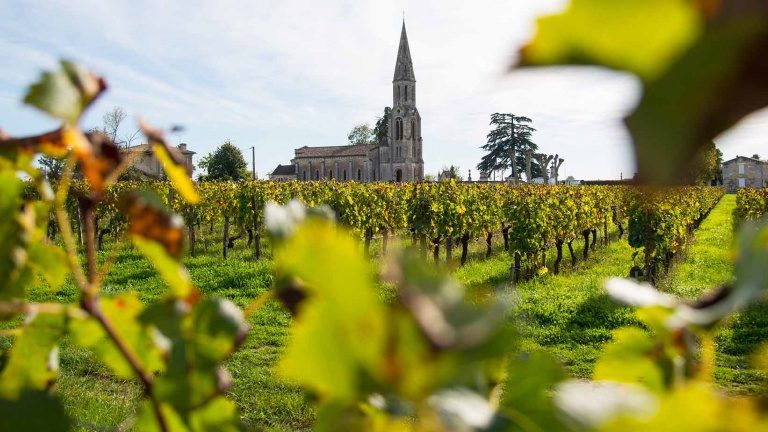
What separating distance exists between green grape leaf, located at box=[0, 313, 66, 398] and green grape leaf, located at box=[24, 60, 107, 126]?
0.62ft

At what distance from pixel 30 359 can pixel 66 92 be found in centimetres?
24

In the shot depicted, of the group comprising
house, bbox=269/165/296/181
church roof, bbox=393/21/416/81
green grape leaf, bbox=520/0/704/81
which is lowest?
green grape leaf, bbox=520/0/704/81

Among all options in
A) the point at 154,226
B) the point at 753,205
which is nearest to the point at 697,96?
the point at 154,226

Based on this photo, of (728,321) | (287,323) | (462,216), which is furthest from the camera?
(462,216)

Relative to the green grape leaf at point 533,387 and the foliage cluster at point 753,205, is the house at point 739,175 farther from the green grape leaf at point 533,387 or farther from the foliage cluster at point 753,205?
the green grape leaf at point 533,387

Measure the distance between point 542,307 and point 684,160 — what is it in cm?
877

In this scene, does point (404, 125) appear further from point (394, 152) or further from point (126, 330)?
point (126, 330)

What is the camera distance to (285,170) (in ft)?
250

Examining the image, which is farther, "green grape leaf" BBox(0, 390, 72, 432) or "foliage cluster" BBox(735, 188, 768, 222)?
"foliage cluster" BBox(735, 188, 768, 222)

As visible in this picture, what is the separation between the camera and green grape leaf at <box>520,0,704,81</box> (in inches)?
8.1

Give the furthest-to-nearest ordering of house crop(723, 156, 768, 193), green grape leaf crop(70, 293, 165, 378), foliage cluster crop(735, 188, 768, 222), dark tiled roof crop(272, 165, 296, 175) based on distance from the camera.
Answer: dark tiled roof crop(272, 165, 296, 175)
house crop(723, 156, 768, 193)
foliage cluster crop(735, 188, 768, 222)
green grape leaf crop(70, 293, 165, 378)

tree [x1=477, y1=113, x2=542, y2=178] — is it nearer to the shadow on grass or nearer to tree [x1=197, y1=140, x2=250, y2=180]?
tree [x1=197, y1=140, x2=250, y2=180]

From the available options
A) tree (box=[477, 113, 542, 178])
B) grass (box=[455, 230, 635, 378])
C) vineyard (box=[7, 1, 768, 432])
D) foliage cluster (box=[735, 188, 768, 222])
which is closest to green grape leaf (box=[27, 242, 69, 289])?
vineyard (box=[7, 1, 768, 432])

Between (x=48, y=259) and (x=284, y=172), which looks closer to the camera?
(x=48, y=259)
